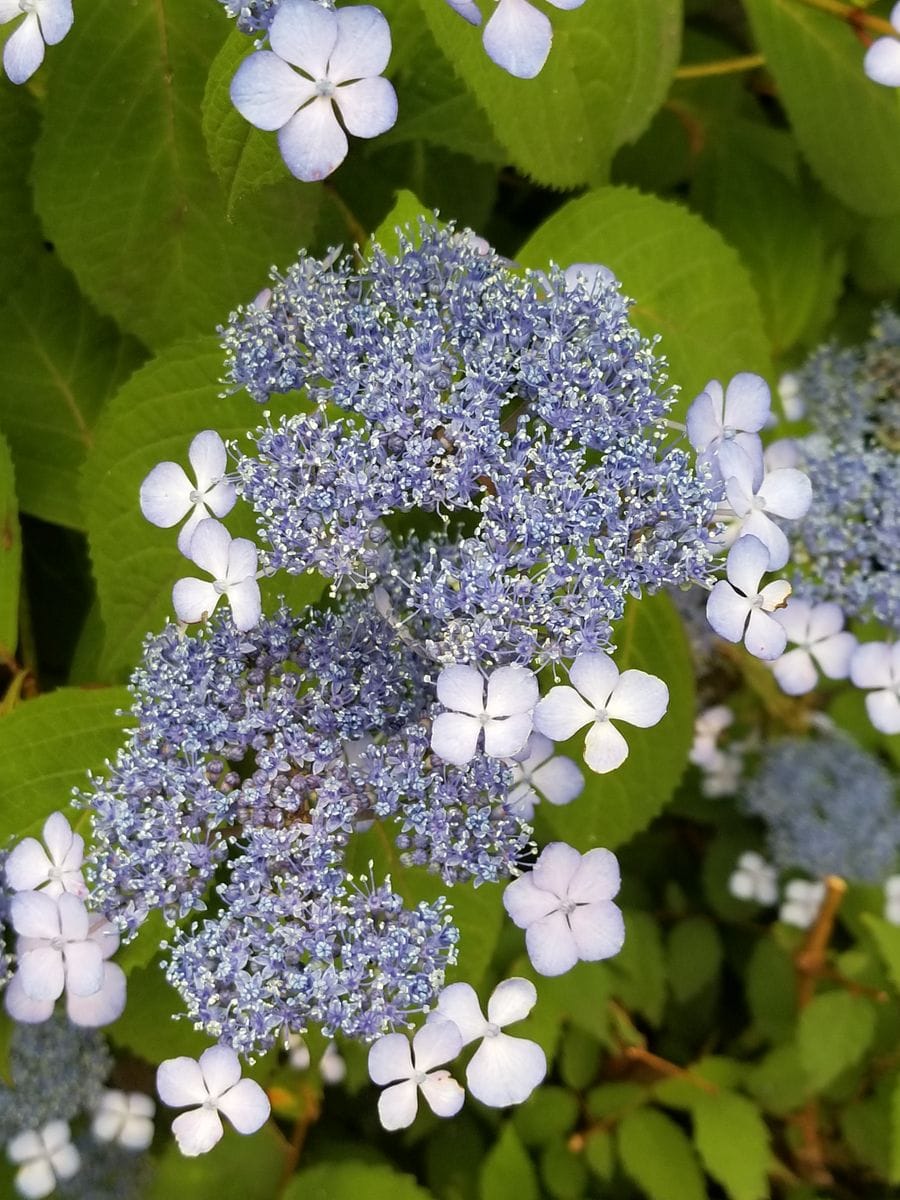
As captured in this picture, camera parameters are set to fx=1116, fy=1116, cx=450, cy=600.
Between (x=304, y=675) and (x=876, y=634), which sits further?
(x=876, y=634)

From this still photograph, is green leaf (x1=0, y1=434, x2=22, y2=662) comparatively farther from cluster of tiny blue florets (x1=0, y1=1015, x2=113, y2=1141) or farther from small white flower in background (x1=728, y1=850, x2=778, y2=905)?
small white flower in background (x1=728, y1=850, x2=778, y2=905)

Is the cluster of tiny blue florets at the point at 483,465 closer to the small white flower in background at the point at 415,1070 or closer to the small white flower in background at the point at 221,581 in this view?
the small white flower in background at the point at 221,581

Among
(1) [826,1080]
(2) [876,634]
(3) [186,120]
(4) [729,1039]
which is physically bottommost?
(4) [729,1039]

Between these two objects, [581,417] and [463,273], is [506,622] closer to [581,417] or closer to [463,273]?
[581,417]

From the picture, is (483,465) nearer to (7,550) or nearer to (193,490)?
(193,490)

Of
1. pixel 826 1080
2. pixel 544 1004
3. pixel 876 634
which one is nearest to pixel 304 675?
pixel 544 1004

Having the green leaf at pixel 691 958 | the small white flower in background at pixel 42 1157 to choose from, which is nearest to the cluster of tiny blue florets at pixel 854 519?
the green leaf at pixel 691 958

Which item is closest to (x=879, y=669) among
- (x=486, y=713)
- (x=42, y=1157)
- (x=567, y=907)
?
(x=567, y=907)
